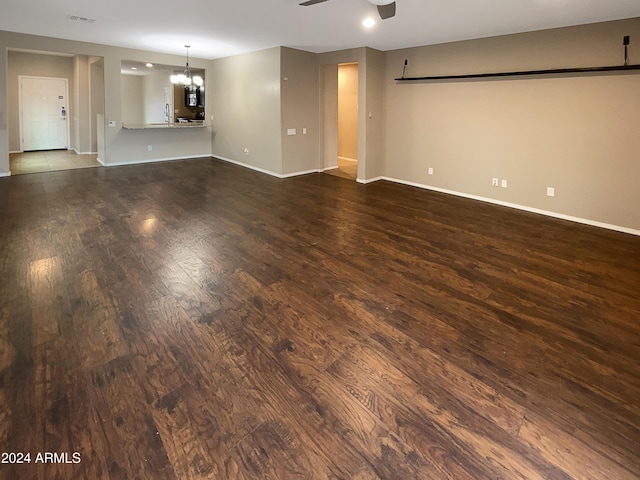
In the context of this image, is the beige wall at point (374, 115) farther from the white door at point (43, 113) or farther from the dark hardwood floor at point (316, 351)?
the white door at point (43, 113)

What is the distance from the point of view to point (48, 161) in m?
9.05

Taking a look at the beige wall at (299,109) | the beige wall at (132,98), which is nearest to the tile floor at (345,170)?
the beige wall at (299,109)

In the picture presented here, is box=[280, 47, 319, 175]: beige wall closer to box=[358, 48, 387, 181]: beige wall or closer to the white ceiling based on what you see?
the white ceiling

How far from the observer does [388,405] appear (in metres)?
1.92

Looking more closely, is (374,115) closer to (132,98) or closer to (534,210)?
(534,210)

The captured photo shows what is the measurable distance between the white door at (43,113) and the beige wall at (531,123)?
30.4ft

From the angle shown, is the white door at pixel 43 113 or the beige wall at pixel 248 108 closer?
the beige wall at pixel 248 108

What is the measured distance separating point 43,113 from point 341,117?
823cm

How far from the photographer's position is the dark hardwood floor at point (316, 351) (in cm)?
164

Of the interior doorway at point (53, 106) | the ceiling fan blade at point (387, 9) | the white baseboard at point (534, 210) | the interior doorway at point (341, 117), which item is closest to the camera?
the ceiling fan blade at point (387, 9)

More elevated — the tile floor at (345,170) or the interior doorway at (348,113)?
the interior doorway at (348,113)

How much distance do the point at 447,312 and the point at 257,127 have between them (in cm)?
665

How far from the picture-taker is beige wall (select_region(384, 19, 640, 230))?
15.5ft

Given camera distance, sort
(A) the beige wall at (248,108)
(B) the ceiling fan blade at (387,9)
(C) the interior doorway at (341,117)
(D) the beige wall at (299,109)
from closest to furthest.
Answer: (B) the ceiling fan blade at (387,9), (D) the beige wall at (299,109), (A) the beige wall at (248,108), (C) the interior doorway at (341,117)
